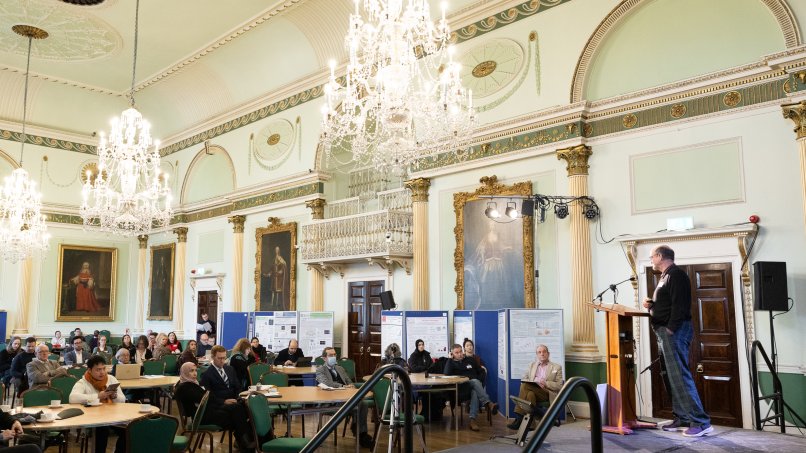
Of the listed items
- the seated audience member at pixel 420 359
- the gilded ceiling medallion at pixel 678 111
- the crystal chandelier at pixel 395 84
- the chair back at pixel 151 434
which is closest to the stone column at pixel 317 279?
the seated audience member at pixel 420 359

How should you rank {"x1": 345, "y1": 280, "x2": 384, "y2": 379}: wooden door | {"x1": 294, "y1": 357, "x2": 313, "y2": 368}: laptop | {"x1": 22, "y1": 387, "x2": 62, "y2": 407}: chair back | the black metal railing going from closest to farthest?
{"x1": 22, "y1": 387, "x2": 62, "y2": 407}: chair back → the black metal railing → {"x1": 294, "y1": 357, "x2": 313, "y2": 368}: laptop → {"x1": 345, "y1": 280, "x2": 384, "y2": 379}: wooden door

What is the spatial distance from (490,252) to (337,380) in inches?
139

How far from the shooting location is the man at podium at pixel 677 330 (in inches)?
220

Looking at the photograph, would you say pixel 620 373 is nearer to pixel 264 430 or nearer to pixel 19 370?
pixel 264 430

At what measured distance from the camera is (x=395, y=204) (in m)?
13.4

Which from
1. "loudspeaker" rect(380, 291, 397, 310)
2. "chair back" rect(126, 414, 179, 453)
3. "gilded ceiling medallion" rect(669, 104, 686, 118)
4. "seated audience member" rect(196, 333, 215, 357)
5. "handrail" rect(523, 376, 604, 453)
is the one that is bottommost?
"chair back" rect(126, 414, 179, 453)

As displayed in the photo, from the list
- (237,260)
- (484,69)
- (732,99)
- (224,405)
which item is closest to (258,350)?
(237,260)

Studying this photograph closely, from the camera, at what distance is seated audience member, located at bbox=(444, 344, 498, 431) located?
935 centimetres

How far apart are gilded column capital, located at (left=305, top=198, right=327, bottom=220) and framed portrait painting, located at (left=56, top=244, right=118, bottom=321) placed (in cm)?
948

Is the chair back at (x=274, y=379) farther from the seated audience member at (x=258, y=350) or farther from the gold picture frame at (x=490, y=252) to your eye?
the seated audience member at (x=258, y=350)

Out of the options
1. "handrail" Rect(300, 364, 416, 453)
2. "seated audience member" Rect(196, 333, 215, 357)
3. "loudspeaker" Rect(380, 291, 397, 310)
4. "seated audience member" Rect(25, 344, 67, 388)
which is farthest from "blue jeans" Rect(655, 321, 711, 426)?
"seated audience member" Rect(196, 333, 215, 357)

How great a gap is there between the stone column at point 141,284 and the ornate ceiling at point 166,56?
3.69 meters

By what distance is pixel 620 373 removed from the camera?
587 centimetres

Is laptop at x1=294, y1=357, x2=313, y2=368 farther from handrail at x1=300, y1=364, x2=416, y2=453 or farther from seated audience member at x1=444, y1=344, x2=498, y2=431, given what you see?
handrail at x1=300, y1=364, x2=416, y2=453
